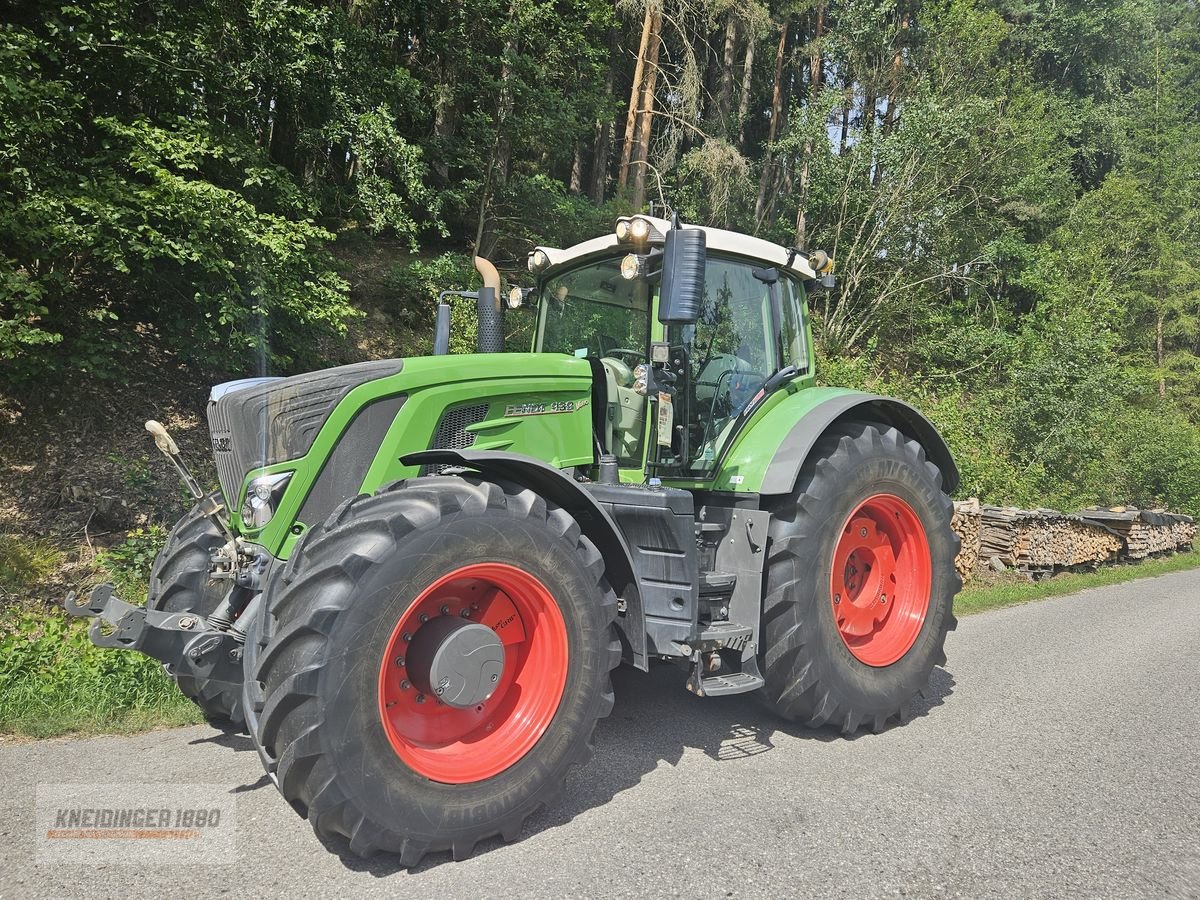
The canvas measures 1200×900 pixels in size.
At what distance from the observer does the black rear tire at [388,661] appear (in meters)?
2.32

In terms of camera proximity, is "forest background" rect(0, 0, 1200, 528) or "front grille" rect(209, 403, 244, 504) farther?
"forest background" rect(0, 0, 1200, 528)

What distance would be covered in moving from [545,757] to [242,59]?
6.70 meters

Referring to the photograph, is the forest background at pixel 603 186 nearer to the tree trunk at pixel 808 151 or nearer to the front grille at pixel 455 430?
the tree trunk at pixel 808 151

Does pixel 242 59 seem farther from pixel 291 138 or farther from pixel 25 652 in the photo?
pixel 25 652

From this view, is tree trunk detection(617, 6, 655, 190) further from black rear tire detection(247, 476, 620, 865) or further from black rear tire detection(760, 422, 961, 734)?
black rear tire detection(247, 476, 620, 865)

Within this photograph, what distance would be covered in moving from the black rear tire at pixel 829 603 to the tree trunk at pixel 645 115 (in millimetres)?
10933

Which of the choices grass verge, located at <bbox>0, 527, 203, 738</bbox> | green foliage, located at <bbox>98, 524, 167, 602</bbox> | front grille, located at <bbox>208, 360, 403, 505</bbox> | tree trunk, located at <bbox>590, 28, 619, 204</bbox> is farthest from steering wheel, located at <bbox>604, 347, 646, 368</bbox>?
tree trunk, located at <bbox>590, 28, 619, 204</bbox>

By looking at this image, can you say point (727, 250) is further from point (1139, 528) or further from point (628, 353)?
point (1139, 528)

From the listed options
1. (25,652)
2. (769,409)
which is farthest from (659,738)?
(25,652)

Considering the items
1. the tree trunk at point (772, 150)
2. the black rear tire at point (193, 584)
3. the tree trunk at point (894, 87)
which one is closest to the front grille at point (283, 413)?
the black rear tire at point (193, 584)

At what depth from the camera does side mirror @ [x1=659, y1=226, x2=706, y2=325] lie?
317cm

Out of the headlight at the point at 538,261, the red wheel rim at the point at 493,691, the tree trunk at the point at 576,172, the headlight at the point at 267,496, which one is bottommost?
the red wheel rim at the point at 493,691

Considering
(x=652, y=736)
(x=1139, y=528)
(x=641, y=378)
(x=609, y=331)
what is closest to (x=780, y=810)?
(x=652, y=736)

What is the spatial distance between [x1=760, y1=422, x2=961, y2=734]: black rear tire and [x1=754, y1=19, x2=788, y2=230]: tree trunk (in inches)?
590
